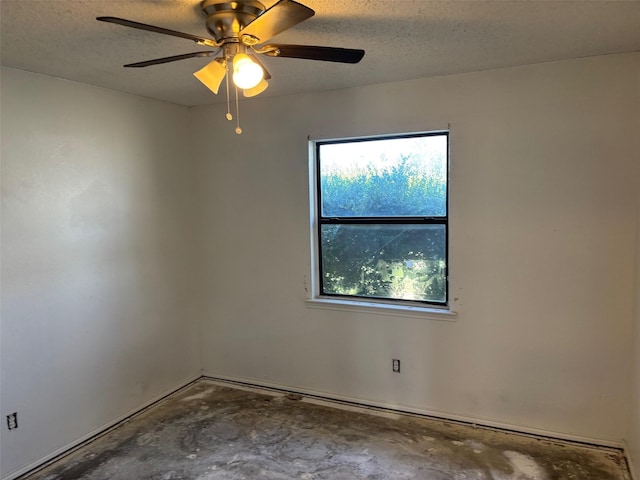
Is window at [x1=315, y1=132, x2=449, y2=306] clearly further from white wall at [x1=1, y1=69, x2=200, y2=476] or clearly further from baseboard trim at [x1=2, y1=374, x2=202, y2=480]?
baseboard trim at [x1=2, y1=374, x2=202, y2=480]

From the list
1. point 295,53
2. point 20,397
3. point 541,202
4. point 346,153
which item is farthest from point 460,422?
point 20,397

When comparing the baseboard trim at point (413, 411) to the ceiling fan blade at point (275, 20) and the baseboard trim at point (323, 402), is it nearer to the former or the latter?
the baseboard trim at point (323, 402)

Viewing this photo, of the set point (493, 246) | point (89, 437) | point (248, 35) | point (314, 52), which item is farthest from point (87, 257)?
point (493, 246)

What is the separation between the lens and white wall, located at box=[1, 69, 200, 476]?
2572 millimetres

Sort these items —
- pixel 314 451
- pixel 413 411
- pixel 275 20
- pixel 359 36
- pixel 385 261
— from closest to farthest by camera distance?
pixel 275 20
pixel 359 36
pixel 314 451
pixel 413 411
pixel 385 261

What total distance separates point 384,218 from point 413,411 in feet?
4.75

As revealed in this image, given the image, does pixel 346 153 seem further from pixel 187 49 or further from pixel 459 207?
pixel 187 49

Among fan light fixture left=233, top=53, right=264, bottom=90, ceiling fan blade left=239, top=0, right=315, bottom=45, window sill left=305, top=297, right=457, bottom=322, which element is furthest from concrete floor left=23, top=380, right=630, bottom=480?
ceiling fan blade left=239, top=0, right=315, bottom=45

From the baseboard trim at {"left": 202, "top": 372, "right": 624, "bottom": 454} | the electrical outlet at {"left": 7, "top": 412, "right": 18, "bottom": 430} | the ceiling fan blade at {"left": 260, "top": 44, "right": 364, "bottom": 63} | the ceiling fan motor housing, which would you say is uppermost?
the ceiling fan motor housing

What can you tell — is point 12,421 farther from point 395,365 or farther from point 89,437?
point 395,365

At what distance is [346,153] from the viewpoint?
11.0 feet

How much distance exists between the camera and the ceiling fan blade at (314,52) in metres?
1.75

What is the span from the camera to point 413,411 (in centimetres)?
319

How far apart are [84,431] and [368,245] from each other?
7.85 ft
